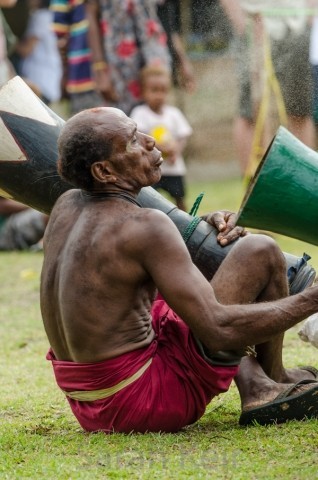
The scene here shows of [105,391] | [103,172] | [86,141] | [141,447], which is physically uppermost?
[86,141]

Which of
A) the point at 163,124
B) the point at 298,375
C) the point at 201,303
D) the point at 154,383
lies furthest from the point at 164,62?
the point at 201,303

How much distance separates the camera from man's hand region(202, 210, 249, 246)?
4.67 m

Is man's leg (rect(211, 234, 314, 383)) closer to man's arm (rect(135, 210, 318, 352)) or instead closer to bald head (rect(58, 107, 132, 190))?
man's arm (rect(135, 210, 318, 352))

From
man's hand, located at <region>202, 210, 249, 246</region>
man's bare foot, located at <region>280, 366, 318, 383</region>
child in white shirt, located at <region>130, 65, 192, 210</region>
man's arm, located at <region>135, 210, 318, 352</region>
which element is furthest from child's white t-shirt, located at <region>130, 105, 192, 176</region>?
man's arm, located at <region>135, 210, 318, 352</region>

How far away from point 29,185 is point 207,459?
1.58m

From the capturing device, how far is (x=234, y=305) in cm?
408

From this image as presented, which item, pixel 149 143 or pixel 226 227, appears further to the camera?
pixel 226 227

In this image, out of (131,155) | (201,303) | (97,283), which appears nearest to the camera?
(201,303)

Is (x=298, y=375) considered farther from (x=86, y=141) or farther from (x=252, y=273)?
(x=86, y=141)

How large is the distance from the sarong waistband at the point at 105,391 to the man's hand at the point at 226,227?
0.69 m

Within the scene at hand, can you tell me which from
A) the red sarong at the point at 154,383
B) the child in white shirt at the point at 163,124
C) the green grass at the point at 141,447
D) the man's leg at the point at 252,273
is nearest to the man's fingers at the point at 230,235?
the man's leg at the point at 252,273

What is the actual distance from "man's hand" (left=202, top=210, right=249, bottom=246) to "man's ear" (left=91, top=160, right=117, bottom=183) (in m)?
0.69

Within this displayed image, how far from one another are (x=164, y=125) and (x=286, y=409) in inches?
234

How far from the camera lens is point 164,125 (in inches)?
397
